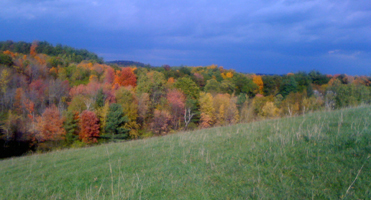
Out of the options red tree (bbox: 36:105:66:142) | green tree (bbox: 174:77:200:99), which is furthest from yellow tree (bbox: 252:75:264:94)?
red tree (bbox: 36:105:66:142)

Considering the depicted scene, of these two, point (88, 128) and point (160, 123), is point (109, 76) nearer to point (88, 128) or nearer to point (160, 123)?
point (88, 128)

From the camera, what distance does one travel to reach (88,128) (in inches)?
1543

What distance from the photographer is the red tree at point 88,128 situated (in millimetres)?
39250

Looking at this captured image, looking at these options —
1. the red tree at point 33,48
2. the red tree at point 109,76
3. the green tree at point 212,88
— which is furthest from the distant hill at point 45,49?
the green tree at point 212,88

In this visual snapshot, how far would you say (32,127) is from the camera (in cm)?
3597

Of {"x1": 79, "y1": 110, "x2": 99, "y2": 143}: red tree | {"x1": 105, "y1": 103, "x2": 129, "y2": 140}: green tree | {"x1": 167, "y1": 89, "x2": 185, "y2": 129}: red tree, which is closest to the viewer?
{"x1": 79, "y1": 110, "x2": 99, "y2": 143}: red tree

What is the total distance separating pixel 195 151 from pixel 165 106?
4237 cm

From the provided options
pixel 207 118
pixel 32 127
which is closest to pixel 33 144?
pixel 32 127

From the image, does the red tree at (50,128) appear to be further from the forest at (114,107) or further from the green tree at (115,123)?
the green tree at (115,123)

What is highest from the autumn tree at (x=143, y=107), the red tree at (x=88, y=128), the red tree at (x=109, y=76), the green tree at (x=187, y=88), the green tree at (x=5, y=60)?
the green tree at (x=5, y=60)

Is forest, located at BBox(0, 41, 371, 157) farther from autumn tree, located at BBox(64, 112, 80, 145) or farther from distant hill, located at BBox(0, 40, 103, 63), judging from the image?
distant hill, located at BBox(0, 40, 103, 63)

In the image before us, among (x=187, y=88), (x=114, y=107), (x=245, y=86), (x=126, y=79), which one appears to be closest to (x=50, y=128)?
(x=114, y=107)

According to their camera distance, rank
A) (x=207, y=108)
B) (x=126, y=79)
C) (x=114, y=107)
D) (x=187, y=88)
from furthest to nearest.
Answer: (x=126, y=79)
(x=187, y=88)
(x=207, y=108)
(x=114, y=107)

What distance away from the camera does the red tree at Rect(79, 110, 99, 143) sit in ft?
129
